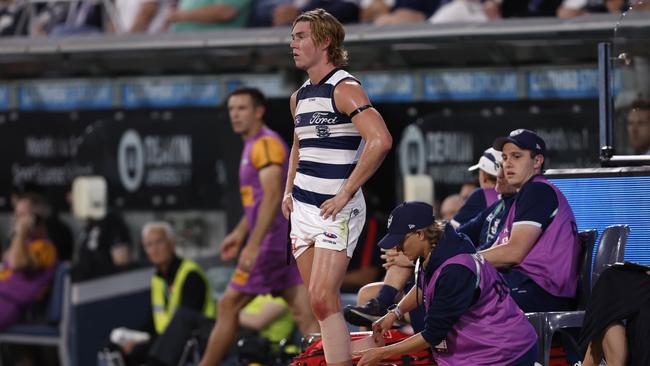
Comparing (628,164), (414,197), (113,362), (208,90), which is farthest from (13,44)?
(628,164)

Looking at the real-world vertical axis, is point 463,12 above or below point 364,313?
above

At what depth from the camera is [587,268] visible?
270 inches

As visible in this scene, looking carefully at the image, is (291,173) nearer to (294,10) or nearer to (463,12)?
(463,12)

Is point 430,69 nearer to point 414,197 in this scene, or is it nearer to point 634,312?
point 414,197

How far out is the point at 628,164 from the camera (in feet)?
24.7

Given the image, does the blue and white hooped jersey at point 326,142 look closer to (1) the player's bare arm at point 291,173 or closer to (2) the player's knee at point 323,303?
(1) the player's bare arm at point 291,173

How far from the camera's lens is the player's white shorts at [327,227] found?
6.24 metres

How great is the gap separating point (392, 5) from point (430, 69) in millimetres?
611

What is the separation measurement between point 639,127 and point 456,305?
7.79 ft

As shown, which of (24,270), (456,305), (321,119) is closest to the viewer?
(456,305)

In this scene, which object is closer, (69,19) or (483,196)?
(483,196)

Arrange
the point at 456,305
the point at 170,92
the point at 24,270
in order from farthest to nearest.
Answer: the point at 170,92 < the point at 24,270 < the point at 456,305

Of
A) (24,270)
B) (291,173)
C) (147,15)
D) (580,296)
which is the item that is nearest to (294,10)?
(147,15)

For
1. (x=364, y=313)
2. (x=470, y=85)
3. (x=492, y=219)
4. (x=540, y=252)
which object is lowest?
(x=364, y=313)
